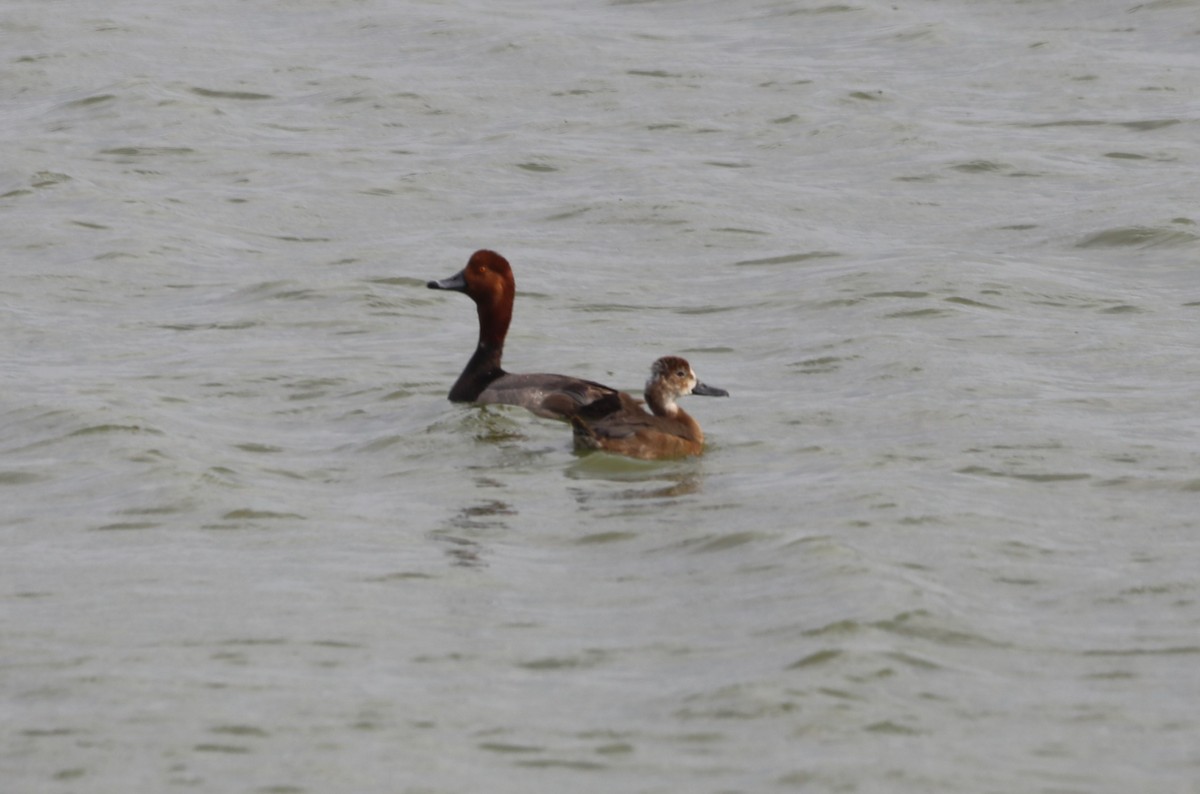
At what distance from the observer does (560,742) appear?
22.6 feet

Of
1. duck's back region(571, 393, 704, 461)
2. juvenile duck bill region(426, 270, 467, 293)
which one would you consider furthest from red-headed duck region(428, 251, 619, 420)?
duck's back region(571, 393, 704, 461)

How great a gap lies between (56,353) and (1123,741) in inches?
318

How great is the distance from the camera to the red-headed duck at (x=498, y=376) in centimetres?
1145

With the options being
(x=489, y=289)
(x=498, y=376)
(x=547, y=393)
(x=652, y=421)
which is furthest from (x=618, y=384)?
(x=652, y=421)

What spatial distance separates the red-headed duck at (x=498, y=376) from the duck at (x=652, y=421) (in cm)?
17

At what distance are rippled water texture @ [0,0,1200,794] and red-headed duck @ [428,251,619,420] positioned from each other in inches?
5.9

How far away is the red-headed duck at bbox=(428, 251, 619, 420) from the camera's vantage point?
451 inches

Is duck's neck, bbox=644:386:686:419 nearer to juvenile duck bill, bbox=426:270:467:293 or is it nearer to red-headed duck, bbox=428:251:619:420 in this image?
red-headed duck, bbox=428:251:619:420

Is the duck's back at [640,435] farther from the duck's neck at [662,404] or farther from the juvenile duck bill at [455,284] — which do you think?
the juvenile duck bill at [455,284]

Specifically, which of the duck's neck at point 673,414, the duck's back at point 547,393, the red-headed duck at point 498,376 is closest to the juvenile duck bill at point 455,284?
the red-headed duck at point 498,376

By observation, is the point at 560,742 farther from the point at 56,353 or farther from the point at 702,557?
the point at 56,353

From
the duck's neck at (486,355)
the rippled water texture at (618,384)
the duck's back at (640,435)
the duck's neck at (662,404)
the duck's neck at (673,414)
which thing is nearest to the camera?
the rippled water texture at (618,384)

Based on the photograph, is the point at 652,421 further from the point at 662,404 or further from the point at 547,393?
the point at 547,393

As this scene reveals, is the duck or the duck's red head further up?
the duck's red head
